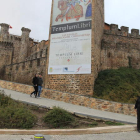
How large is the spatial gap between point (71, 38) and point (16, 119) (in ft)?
33.4

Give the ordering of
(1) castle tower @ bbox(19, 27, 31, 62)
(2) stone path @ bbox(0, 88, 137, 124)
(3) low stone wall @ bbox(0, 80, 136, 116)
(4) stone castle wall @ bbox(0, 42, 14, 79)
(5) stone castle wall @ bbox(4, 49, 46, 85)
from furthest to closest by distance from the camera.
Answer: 1. (1) castle tower @ bbox(19, 27, 31, 62)
2. (4) stone castle wall @ bbox(0, 42, 14, 79)
3. (5) stone castle wall @ bbox(4, 49, 46, 85)
4. (3) low stone wall @ bbox(0, 80, 136, 116)
5. (2) stone path @ bbox(0, 88, 137, 124)

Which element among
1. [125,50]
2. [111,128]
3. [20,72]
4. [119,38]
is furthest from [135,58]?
[111,128]

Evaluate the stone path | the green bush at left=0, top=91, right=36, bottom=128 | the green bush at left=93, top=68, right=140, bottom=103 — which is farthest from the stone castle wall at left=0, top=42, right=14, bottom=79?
the green bush at left=0, top=91, right=36, bottom=128

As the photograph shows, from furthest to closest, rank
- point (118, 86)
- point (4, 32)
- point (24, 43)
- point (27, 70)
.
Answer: point (24, 43) → point (4, 32) → point (27, 70) → point (118, 86)

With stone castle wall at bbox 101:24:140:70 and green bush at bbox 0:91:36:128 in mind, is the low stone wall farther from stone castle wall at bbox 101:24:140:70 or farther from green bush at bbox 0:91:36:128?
stone castle wall at bbox 101:24:140:70

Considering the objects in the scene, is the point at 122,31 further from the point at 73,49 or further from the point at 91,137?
the point at 91,137

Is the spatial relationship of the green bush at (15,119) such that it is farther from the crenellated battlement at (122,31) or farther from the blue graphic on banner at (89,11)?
the crenellated battlement at (122,31)

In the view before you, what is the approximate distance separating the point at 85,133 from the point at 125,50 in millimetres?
15051

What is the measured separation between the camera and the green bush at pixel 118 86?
12479mm

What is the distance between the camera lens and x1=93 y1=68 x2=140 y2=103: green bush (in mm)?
12479

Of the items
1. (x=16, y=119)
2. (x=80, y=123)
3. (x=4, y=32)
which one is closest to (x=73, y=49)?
(x=80, y=123)

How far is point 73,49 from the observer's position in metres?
13.9

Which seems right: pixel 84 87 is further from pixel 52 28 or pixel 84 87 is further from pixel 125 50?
pixel 125 50

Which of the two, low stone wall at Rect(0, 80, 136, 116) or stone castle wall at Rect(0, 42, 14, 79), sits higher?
stone castle wall at Rect(0, 42, 14, 79)
